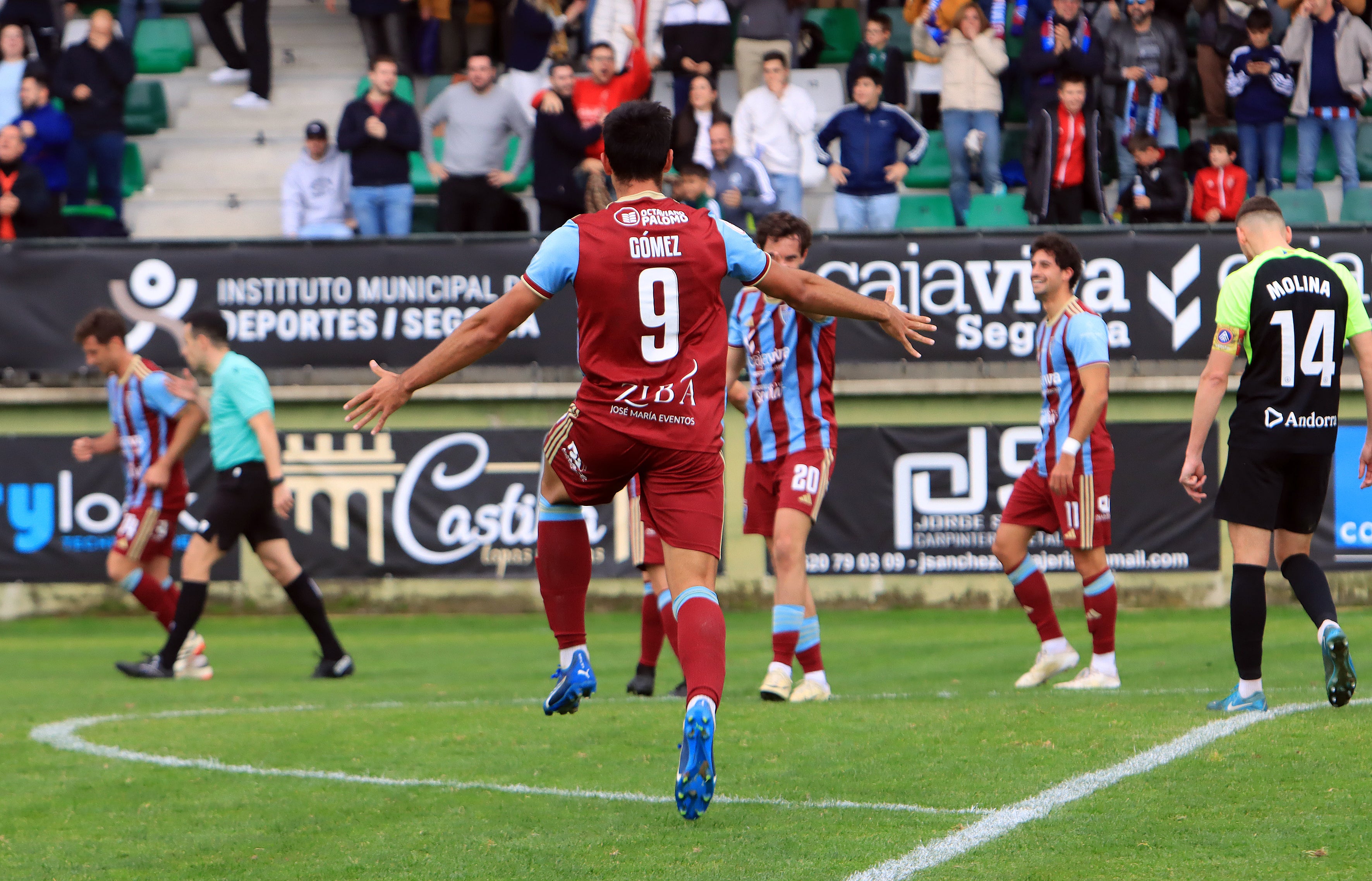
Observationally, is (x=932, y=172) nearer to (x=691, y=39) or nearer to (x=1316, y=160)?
(x=691, y=39)

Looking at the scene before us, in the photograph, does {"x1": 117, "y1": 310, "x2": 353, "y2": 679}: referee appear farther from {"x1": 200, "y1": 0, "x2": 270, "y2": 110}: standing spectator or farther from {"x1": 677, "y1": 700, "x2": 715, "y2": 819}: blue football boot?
{"x1": 200, "y1": 0, "x2": 270, "y2": 110}: standing spectator

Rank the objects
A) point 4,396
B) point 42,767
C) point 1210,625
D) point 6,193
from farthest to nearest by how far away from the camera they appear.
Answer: point 6,193, point 4,396, point 1210,625, point 42,767

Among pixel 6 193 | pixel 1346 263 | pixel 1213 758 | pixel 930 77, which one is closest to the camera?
pixel 1213 758

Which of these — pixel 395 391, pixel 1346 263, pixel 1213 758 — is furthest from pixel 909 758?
pixel 1346 263

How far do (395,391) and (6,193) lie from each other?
12534mm

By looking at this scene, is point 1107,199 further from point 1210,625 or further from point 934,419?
point 1210,625

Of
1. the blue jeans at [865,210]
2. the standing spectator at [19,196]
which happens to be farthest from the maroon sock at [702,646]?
the standing spectator at [19,196]

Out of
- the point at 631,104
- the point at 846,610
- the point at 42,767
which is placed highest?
the point at 631,104

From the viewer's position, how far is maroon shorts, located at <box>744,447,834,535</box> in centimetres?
824

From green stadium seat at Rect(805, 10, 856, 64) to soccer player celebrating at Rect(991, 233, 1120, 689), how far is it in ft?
36.2

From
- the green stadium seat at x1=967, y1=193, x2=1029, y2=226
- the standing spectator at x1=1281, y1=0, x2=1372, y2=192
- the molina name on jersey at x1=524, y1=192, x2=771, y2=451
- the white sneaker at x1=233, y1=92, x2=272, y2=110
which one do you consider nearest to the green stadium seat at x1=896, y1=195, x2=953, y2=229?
the green stadium seat at x1=967, y1=193, x2=1029, y2=226

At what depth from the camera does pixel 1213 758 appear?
5.73 meters

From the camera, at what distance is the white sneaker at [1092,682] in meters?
8.54

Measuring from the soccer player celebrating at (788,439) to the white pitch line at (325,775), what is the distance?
215 centimetres
